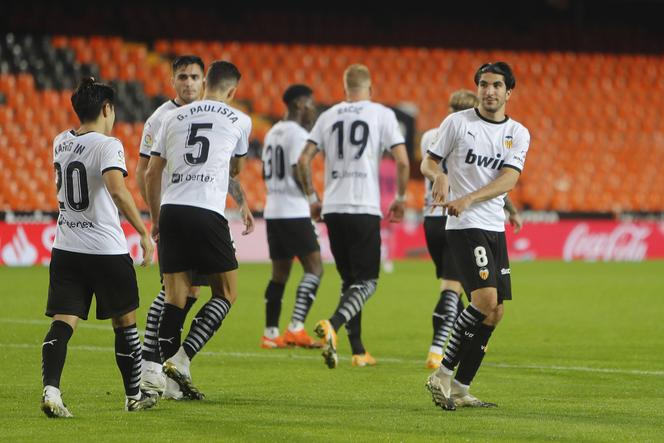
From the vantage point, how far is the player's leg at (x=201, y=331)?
7074mm

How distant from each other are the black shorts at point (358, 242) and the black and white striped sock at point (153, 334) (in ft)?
6.25

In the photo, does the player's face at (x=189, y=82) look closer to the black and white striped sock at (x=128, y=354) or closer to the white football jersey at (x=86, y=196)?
the white football jersey at (x=86, y=196)

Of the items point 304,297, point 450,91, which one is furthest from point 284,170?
point 450,91

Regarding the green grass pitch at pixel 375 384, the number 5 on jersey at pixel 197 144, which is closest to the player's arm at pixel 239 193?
the number 5 on jersey at pixel 197 144

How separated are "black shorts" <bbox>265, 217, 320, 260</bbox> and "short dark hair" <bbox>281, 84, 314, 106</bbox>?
3.78 ft

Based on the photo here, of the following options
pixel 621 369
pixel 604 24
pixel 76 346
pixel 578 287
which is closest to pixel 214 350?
pixel 76 346

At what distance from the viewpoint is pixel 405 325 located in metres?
12.4

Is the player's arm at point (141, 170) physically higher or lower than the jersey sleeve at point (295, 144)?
lower

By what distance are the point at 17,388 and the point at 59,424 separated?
4.97 ft

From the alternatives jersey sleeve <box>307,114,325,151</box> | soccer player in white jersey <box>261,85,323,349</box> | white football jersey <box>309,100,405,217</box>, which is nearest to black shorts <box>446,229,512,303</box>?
white football jersey <box>309,100,405,217</box>

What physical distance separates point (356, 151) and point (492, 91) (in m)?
2.39

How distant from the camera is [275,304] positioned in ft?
35.5

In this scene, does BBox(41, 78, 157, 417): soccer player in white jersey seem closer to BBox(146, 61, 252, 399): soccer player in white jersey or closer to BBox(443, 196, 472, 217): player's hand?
BBox(146, 61, 252, 399): soccer player in white jersey

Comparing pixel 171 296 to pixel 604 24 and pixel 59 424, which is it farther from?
pixel 604 24
